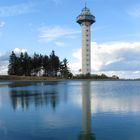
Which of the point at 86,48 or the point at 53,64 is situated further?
the point at 53,64

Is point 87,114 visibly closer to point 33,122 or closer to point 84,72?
point 33,122

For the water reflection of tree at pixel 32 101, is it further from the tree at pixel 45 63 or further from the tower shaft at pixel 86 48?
the tree at pixel 45 63

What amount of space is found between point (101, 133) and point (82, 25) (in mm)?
151813

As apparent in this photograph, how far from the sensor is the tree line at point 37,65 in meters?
162

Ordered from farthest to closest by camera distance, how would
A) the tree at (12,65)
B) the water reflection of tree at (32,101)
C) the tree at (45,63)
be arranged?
the tree at (45,63) → the tree at (12,65) → the water reflection of tree at (32,101)

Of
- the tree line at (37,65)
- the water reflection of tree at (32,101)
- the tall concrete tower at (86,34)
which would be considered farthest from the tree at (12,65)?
the water reflection of tree at (32,101)

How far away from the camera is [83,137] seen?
1723 centimetres

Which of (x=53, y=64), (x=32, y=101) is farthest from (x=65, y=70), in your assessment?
(x=32, y=101)

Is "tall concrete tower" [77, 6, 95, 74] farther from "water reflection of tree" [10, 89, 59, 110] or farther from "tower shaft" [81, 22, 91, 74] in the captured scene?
"water reflection of tree" [10, 89, 59, 110]

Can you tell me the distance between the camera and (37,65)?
6570 inches

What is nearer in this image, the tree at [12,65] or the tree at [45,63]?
the tree at [12,65]

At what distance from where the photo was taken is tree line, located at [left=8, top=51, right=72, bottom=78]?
533 feet

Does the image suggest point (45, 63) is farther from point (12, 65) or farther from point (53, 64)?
point (12, 65)

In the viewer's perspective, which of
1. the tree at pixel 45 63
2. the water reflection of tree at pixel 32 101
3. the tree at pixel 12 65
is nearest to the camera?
the water reflection of tree at pixel 32 101
